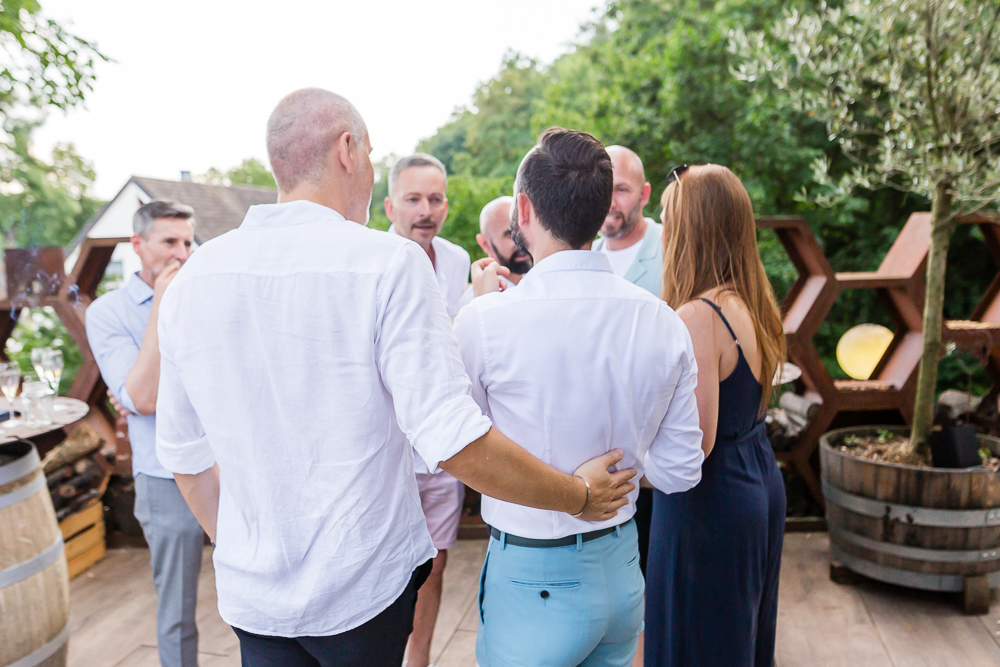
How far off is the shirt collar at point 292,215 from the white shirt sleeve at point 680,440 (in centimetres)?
77

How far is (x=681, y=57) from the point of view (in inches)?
319

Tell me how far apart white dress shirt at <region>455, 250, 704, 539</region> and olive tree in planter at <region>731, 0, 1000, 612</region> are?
2064 millimetres

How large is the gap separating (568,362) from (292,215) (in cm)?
60

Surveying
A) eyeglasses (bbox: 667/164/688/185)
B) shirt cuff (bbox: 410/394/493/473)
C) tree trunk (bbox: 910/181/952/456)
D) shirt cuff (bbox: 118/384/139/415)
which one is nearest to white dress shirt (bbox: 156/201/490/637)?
shirt cuff (bbox: 410/394/493/473)

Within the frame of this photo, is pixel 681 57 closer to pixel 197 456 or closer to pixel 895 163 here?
pixel 895 163

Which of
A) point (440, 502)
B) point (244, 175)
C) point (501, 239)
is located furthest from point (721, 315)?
point (244, 175)

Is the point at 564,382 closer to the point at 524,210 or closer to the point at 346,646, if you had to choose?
the point at 524,210

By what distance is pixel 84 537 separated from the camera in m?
3.70

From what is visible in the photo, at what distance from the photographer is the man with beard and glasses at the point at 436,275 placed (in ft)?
8.06

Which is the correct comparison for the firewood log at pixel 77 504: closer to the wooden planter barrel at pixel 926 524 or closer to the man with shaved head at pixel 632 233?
the man with shaved head at pixel 632 233

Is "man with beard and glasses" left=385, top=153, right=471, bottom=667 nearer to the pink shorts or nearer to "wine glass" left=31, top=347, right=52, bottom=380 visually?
the pink shorts

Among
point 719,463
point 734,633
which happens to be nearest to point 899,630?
point 734,633

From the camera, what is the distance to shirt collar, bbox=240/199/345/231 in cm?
115

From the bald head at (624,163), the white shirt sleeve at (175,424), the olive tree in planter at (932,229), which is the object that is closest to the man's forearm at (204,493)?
the white shirt sleeve at (175,424)
